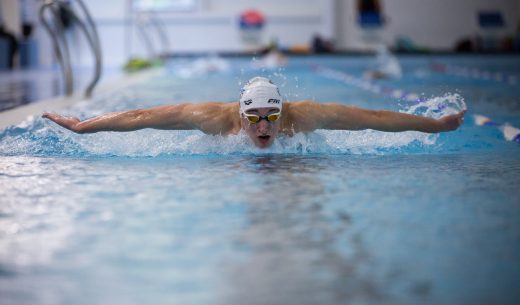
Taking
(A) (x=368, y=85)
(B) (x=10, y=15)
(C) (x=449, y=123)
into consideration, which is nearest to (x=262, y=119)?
(C) (x=449, y=123)

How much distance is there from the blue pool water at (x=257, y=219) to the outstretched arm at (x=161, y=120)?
6.8 inches

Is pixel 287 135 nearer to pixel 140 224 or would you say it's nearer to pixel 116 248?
pixel 140 224

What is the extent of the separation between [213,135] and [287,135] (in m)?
0.43

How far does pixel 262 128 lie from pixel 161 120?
0.56m

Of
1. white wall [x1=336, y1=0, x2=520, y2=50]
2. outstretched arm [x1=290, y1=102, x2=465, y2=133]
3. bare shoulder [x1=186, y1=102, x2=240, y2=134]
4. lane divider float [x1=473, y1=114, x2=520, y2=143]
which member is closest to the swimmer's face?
bare shoulder [x1=186, y1=102, x2=240, y2=134]

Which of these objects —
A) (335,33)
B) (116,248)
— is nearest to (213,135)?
(116,248)

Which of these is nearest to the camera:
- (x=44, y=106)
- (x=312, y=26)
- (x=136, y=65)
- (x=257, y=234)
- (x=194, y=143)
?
(x=257, y=234)

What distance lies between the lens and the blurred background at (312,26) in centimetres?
2245

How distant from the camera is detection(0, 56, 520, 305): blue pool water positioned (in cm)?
208

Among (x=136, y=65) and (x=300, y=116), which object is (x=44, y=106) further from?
(x=136, y=65)

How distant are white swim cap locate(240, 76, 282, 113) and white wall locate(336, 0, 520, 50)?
1930cm

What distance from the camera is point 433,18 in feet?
75.9

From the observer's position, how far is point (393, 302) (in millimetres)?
1952

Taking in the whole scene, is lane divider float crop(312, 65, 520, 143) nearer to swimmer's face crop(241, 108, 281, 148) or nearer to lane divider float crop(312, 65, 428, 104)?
lane divider float crop(312, 65, 428, 104)
